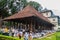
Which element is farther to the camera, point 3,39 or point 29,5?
point 3,39

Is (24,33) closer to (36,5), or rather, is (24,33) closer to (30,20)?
(30,20)

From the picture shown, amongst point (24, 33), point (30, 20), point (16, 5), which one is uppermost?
point (16, 5)

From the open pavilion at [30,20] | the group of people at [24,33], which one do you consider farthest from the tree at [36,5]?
the group of people at [24,33]

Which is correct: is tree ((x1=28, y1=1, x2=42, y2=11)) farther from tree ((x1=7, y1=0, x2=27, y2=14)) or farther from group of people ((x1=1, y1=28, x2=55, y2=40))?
group of people ((x1=1, y1=28, x2=55, y2=40))

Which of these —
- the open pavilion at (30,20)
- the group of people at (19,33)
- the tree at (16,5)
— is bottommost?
the group of people at (19,33)

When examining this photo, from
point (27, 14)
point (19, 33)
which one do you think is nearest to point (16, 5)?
point (27, 14)

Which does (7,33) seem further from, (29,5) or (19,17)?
(29,5)

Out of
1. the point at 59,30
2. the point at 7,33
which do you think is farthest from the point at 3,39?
the point at 59,30

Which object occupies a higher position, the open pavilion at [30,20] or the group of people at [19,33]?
the open pavilion at [30,20]

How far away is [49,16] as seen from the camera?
1170 mm

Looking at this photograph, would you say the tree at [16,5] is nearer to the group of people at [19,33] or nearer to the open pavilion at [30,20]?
the open pavilion at [30,20]

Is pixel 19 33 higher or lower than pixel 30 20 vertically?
lower

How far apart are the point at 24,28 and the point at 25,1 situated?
0.25 meters

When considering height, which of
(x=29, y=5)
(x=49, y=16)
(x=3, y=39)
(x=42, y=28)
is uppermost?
(x=29, y=5)
